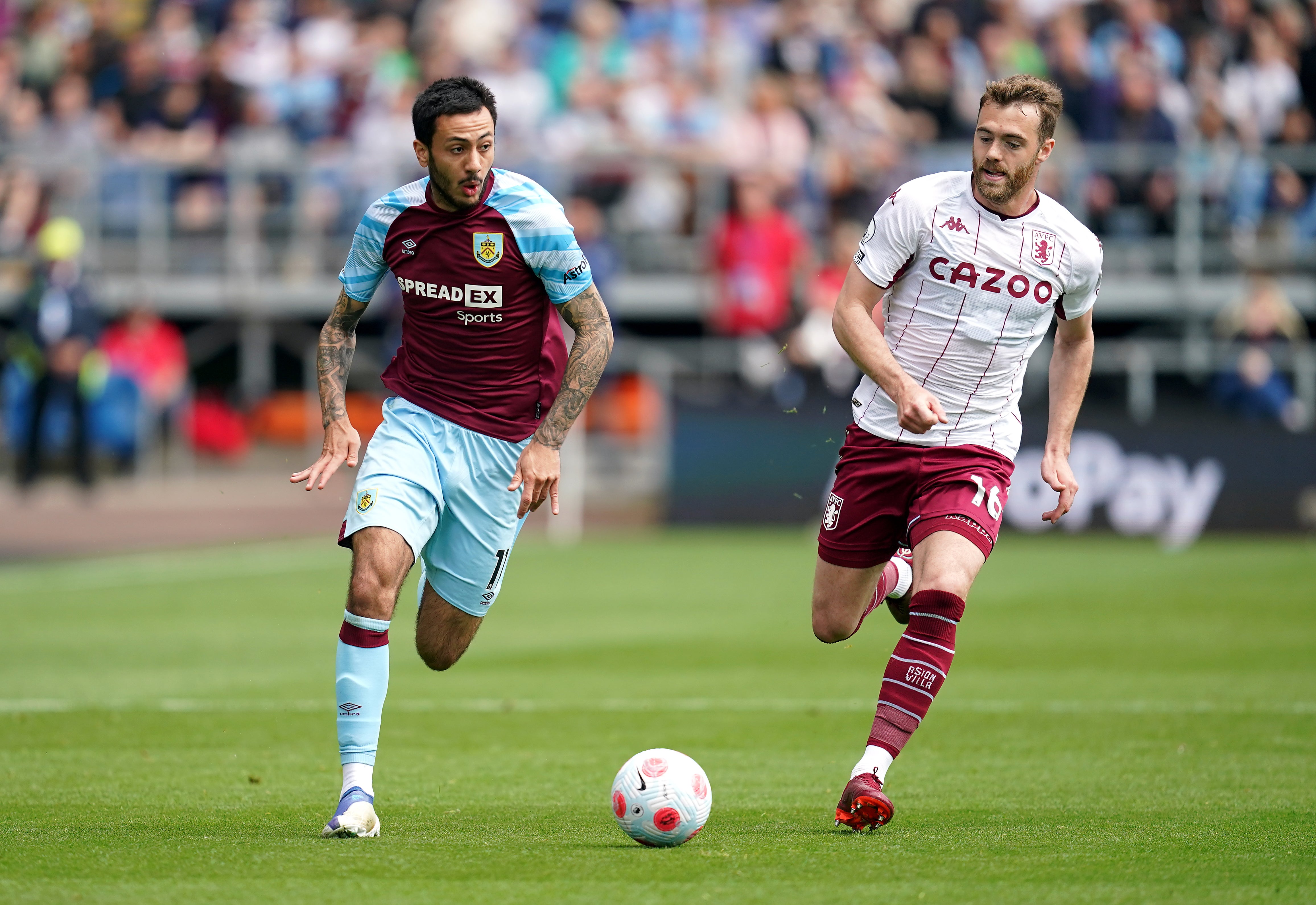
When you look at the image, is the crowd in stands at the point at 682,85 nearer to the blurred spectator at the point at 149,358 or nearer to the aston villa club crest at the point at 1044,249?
the blurred spectator at the point at 149,358

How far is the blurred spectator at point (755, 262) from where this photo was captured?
20.4 metres

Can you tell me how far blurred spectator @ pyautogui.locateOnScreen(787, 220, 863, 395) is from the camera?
767 inches

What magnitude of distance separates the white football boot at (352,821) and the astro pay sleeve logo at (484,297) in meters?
1.89

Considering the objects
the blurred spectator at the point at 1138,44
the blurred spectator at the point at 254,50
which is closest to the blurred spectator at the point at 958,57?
the blurred spectator at the point at 1138,44

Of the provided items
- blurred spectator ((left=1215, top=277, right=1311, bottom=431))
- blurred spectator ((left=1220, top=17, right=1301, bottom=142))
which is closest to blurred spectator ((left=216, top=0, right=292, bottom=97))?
blurred spectator ((left=1220, top=17, right=1301, bottom=142))

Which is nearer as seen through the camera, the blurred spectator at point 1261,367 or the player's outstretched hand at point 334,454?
the player's outstretched hand at point 334,454

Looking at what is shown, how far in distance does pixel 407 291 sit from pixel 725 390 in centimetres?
1388

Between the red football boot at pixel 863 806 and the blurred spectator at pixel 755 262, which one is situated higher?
the blurred spectator at pixel 755 262

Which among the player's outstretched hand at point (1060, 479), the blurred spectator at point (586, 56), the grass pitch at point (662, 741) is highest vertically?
the blurred spectator at point (586, 56)

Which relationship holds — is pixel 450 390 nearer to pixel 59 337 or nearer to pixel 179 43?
pixel 59 337

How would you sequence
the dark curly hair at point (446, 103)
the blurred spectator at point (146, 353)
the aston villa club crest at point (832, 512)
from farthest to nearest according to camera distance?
the blurred spectator at point (146, 353)
the aston villa club crest at point (832, 512)
the dark curly hair at point (446, 103)

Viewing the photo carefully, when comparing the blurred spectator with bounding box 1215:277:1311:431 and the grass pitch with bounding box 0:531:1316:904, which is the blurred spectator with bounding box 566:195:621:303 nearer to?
the grass pitch with bounding box 0:531:1316:904

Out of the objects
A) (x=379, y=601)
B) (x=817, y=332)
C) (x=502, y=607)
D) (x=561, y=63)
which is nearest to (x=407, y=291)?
(x=379, y=601)

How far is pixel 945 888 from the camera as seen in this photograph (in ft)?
17.0
